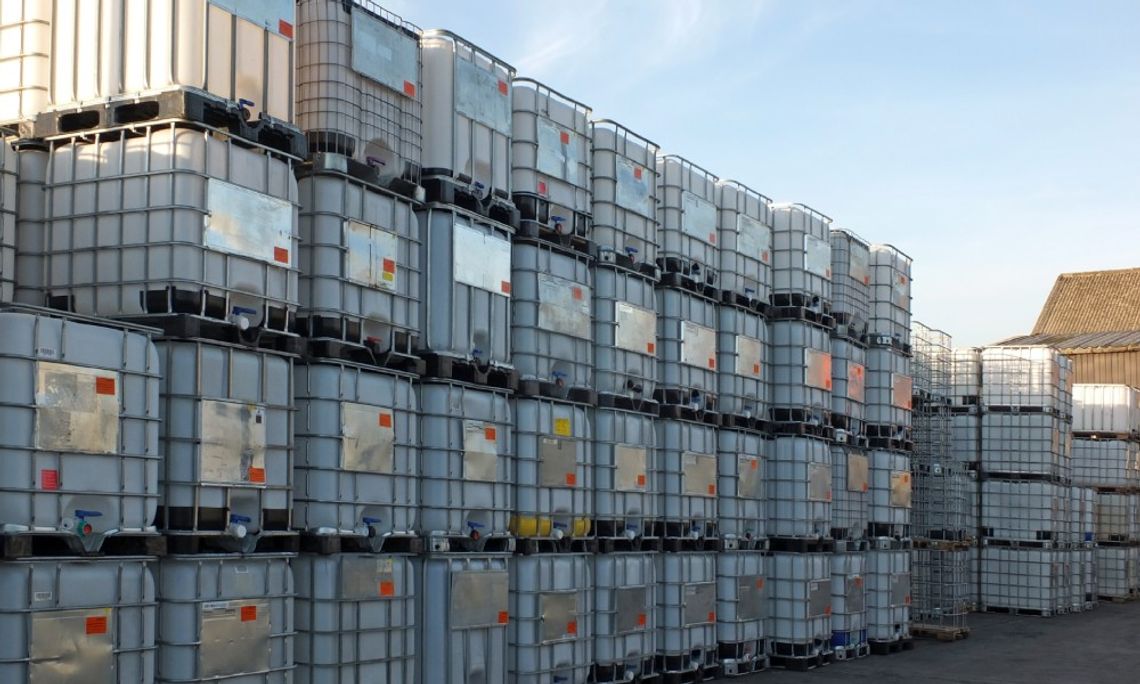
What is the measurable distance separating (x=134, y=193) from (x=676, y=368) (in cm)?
723

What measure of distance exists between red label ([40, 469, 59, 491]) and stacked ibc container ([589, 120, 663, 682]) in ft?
20.8

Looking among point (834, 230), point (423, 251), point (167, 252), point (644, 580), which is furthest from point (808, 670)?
point (167, 252)

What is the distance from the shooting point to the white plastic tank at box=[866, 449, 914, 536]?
1888 centimetres

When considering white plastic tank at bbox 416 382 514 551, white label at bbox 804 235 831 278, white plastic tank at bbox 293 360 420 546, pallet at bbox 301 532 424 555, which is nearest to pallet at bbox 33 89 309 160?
white plastic tank at bbox 293 360 420 546

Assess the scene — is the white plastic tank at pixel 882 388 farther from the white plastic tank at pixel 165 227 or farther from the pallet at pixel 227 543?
the white plastic tank at pixel 165 227

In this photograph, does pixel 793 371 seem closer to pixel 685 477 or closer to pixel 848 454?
pixel 848 454

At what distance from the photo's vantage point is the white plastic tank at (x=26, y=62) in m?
9.41

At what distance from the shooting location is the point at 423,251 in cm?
1105

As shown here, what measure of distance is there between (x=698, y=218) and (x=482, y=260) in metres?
4.58

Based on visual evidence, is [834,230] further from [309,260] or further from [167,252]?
[167,252]

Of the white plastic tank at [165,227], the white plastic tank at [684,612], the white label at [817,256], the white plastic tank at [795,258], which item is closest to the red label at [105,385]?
the white plastic tank at [165,227]

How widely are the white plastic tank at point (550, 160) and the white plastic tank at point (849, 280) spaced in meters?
6.05

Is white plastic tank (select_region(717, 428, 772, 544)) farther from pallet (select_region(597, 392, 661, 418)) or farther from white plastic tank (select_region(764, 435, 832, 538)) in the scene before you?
pallet (select_region(597, 392, 661, 418))

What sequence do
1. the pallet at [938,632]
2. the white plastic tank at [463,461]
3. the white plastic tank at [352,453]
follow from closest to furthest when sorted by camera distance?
the white plastic tank at [352,453], the white plastic tank at [463,461], the pallet at [938,632]
